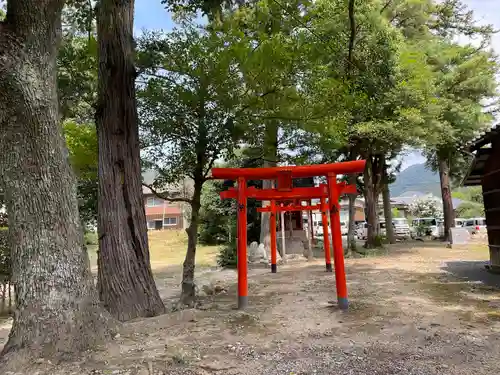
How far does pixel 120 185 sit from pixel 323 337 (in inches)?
146

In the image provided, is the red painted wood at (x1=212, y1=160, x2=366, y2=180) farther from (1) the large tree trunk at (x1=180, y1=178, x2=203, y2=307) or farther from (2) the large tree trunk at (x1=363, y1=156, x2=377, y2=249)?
(2) the large tree trunk at (x1=363, y1=156, x2=377, y2=249)

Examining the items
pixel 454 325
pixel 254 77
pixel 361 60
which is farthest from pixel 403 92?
pixel 454 325

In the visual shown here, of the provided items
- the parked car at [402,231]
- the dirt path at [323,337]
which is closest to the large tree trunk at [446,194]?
the parked car at [402,231]

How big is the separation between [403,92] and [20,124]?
12.9 m

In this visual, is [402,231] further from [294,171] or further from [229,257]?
[294,171]

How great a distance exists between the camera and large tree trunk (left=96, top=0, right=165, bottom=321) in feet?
19.0

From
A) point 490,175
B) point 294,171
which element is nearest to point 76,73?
point 294,171

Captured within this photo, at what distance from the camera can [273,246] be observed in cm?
1195

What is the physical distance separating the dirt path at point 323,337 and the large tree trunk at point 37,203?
445 millimetres

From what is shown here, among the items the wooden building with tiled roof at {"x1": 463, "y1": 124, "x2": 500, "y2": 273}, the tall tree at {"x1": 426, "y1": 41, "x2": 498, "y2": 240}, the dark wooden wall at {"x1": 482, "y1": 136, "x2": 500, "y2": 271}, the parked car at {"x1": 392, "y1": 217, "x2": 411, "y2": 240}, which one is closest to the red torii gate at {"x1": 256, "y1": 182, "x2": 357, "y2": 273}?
the wooden building with tiled roof at {"x1": 463, "y1": 124, "x2": 500, "y2": 273}

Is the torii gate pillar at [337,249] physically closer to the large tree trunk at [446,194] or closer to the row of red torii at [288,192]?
the row of red torii at [288,192]

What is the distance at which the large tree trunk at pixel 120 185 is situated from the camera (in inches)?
228

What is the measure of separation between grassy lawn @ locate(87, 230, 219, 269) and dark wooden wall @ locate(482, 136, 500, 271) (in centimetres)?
1112

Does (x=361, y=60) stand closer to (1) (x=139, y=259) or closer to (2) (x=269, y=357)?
(1) (x=139, y=259)
